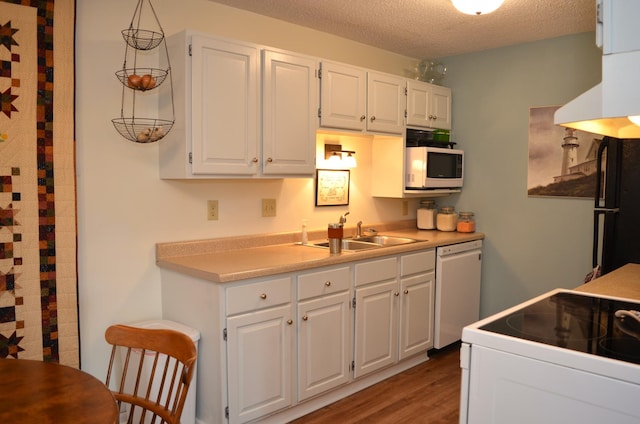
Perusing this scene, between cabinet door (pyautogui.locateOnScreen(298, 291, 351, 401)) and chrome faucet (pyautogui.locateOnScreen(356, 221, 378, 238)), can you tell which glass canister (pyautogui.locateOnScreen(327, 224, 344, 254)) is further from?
chrome faucet (pyautogui.locateOnScreen(356, 221, 378, 238))

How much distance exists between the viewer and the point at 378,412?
2.96 metres

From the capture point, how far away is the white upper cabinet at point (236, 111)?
2.60m

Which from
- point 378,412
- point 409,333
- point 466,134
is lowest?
point 378,412

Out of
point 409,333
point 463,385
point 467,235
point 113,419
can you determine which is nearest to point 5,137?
point 113,419

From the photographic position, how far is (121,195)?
2.67 metres

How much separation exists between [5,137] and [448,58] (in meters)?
3.40

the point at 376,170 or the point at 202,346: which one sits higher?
the point at 376,170

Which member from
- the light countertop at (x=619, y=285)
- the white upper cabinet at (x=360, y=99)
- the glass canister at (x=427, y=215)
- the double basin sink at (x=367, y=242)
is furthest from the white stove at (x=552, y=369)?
the glass canister at (x=427, y=215)

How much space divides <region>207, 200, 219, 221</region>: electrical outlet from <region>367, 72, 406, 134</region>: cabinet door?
119 centimetres

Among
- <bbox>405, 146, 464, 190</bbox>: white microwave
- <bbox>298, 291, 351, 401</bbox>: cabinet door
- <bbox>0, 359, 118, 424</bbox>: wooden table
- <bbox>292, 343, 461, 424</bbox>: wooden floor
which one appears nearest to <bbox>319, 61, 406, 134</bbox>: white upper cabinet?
<bbox>405, 146, 464, 190</bbox>: white microwave

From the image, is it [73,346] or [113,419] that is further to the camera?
[73,346]

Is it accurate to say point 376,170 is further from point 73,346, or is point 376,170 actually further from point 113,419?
point 113,419

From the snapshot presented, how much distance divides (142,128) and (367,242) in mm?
1759

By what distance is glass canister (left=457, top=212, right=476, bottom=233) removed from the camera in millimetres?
4141
